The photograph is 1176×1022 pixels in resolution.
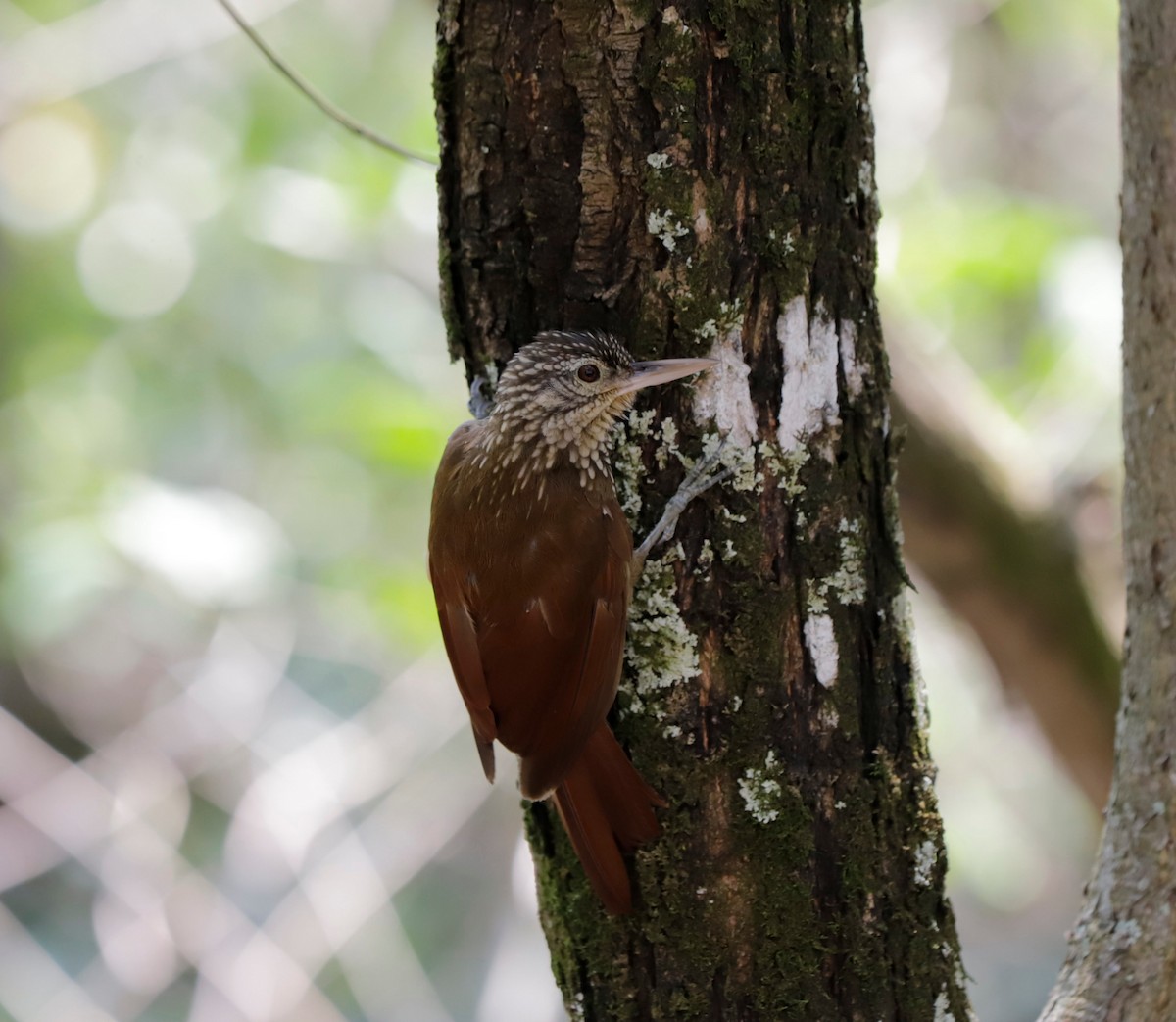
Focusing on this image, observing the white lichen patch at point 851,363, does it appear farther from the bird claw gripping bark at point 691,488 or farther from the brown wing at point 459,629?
the brown wing at point 459,629

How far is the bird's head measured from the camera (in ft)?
5.87

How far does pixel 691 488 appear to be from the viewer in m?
1.74

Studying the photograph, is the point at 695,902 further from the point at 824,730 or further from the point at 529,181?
the point at 529,181

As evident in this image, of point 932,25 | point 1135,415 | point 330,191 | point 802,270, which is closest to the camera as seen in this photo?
point 802,270

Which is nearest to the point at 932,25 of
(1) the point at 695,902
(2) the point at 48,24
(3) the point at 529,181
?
(2) the point at 48,24

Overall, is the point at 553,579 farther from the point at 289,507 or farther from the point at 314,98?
the point at 289,507

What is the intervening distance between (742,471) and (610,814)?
53 centimetres

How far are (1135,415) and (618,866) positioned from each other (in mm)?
1068

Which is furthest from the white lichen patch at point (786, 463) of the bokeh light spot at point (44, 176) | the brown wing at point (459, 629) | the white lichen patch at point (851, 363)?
the bokeh light spot at point (44, 176)

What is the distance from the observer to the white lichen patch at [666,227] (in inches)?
66.6

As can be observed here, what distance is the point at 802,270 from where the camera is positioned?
1.72 m

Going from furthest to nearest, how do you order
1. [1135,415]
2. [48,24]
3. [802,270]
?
[48,24] → [1135,415] → [802,270]

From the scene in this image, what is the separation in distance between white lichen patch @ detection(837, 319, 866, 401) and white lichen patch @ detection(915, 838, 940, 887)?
684 mm

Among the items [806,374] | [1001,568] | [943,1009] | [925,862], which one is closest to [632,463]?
[806,374]
